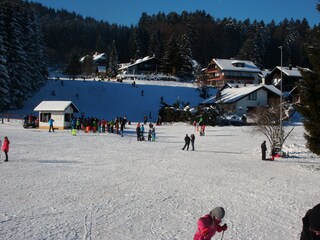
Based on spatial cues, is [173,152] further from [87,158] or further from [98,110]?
[98,110]

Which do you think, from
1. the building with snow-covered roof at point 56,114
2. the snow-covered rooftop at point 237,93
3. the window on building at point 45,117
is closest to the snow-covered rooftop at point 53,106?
the building with snow-covered roof at point 56,114

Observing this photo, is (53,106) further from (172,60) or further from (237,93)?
(172,60)

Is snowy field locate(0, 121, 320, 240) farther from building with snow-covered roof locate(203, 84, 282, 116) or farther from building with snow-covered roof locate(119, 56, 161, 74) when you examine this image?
building with snow-covered roof locate(119, 56, 161, 74)

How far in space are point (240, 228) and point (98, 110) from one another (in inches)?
1716

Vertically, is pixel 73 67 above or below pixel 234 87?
above

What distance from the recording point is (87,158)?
18.9 meters

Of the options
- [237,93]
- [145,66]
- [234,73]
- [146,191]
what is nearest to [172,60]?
[145,66]

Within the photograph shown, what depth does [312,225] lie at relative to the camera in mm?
4605

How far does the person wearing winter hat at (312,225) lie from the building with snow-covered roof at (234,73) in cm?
7253

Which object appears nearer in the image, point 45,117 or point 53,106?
point 45,117

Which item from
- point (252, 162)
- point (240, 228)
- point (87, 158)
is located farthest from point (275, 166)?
point (240, 228)

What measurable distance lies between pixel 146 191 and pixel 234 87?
52.0m

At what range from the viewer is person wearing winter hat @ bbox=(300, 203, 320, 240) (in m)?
4.54

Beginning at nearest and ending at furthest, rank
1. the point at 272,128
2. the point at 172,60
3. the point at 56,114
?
the point at 272,128 → the point at 56,114 → the point at 172,60
